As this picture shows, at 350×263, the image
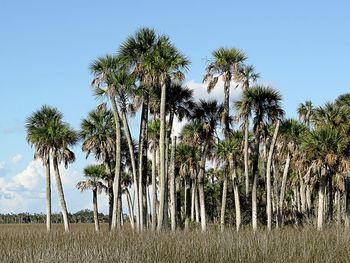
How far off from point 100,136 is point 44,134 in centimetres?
419

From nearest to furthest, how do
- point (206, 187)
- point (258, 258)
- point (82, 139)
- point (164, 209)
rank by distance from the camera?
point (258, 258) < point (164, 209) < point (82, 139) < point (206, 187)

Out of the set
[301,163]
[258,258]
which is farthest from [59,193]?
[258,258]

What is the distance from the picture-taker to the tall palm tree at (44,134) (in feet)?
141

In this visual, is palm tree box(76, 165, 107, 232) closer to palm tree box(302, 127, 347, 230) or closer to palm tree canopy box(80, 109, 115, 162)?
palm tree canopy box(80, 109, 115, 162)

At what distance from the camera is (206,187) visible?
217ft

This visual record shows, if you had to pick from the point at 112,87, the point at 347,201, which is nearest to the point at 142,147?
the point at 112,87

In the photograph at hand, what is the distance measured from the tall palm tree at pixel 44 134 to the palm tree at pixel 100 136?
2.55 metres

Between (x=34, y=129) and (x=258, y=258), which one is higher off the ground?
(x=34, y=129)

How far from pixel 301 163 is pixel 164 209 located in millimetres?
9887

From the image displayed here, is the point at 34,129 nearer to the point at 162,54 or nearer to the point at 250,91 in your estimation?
the point at 162,54

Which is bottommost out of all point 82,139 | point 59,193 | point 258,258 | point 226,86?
point 258,258

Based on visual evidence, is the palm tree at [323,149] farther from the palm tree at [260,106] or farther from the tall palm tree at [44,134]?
the tall palm tree at [44,134]

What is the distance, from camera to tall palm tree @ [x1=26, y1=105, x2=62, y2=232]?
141 feet

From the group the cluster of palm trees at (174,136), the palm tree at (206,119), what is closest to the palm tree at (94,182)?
the cluster of palm trees at (174,136)
